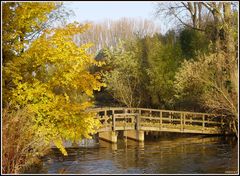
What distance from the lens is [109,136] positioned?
25.2m

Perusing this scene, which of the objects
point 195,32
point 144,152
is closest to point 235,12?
point 195,32

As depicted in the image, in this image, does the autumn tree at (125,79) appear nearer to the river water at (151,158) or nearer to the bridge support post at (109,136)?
the bridge support post at (109,136)

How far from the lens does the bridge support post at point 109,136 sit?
979 inches

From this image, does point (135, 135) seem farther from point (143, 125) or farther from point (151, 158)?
point (151, 158)

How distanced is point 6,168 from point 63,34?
180 inches

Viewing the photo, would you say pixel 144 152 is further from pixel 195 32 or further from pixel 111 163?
pixel 195 32

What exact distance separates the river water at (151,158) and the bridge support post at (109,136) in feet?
1.19

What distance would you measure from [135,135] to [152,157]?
662cm

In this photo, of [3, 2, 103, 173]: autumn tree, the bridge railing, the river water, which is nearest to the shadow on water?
the river water

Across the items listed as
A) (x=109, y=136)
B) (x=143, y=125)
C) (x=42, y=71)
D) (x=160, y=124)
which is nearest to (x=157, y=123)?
(x=160, y=124)

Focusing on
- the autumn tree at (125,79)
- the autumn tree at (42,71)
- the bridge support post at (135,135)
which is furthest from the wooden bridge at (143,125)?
the autumn tree at (42,71)

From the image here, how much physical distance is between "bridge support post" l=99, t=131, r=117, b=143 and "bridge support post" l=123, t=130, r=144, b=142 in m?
1.39

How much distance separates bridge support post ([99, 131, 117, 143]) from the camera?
81.6ft

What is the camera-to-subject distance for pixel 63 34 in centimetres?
1343
